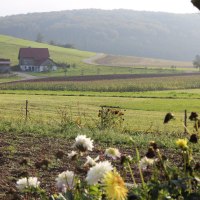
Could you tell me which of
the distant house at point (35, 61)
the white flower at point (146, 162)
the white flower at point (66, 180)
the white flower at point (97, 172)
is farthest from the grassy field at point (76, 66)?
the white flower at point (97, 172)

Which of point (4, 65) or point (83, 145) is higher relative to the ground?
point (83, 145)

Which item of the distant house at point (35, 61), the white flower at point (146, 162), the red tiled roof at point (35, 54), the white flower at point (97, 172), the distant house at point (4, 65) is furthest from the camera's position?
the red tiled roof at point (35, 54)

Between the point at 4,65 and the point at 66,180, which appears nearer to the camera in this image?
the point at 66,180

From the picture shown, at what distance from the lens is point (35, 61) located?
114m

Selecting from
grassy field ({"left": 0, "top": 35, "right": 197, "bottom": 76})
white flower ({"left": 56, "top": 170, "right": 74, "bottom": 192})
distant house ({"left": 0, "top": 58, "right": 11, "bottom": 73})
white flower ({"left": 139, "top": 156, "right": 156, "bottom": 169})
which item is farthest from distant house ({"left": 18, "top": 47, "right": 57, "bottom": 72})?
white flower ({"left": 56, "top": 170, "right": 74, "bottom": 192})

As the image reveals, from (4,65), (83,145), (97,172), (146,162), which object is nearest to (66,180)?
(83,145)

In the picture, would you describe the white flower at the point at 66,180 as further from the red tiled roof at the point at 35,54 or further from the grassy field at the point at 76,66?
the red tiled roof at the point at 35,54

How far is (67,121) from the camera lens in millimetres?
17156

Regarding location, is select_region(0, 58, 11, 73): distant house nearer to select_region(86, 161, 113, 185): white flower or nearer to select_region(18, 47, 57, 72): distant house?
select_region(18, 47, 57, 72): distant house

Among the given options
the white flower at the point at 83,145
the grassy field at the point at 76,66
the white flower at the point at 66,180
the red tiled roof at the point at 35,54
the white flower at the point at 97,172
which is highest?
the white flower at the point at 83,145

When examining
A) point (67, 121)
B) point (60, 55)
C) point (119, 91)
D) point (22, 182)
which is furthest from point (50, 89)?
point (60, 55)

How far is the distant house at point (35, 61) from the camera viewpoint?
112312 mm

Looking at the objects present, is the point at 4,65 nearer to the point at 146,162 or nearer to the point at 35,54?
the point at 35,54

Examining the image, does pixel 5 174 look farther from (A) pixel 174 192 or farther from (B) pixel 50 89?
(B) pixel 50 89
